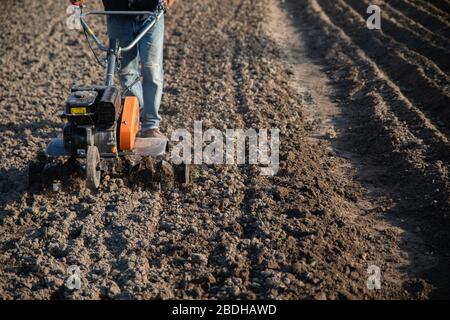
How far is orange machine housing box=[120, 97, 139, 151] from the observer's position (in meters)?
4.30

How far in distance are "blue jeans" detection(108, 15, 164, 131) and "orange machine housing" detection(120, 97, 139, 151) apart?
1.12ft

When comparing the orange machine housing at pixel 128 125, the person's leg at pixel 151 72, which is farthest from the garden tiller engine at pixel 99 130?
the person's leg at pixel 151 72

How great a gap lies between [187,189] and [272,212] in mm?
786

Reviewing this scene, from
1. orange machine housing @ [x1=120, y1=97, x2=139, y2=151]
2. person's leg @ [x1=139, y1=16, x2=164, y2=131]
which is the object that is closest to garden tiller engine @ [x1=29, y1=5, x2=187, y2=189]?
orange machine housing @ [x1=120, y1=97, x2=139, y2=151]

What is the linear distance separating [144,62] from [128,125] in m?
0.86

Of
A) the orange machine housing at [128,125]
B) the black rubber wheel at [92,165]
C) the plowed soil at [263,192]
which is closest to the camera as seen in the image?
the plowed soil at [263,192]

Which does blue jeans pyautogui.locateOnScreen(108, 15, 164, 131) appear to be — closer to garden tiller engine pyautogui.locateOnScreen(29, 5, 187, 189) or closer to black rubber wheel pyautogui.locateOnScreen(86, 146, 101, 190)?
garden tiller engine pyautogui.locateOnScreen(29, 5, 187, 189)

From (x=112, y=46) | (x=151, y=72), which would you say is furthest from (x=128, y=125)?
(x=151, y=72)

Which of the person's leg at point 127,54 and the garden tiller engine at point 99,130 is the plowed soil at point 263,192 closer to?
the garden tiller engine at point 99,130

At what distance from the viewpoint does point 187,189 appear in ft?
15.1

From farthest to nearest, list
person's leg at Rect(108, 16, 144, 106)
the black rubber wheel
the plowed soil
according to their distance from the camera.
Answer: person's leg at Rect(108, 16, 144, 106)
the black rubber wheel
the plowed soil

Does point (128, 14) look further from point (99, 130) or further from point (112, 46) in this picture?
point (99, 130)

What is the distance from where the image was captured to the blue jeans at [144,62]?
16.0 feet

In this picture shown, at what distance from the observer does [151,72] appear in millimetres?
4957
